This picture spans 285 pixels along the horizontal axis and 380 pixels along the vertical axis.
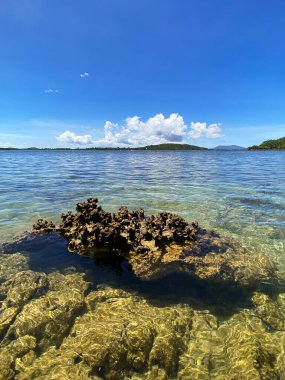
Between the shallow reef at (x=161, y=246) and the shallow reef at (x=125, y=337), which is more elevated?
the shallow reef at (x=161, y=246)

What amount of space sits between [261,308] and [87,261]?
4738 mm

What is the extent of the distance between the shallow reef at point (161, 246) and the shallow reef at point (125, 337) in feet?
3.38

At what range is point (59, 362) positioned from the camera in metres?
4.39

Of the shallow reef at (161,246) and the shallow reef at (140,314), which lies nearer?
the shallow reef at (140,314)

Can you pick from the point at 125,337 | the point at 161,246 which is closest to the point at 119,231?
the point at 161,246

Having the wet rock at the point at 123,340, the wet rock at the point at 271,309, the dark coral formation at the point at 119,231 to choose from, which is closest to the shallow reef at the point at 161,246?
the dark coral formation at the point at 119,231

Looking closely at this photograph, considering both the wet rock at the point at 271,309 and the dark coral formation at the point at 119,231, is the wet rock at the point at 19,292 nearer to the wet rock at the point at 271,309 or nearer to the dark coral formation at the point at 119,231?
the dark coral formation at the point at 119,231

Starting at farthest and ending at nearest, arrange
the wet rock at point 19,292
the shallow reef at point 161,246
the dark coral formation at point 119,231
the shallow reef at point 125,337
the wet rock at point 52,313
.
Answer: the dark coral formation at point 119,231 → the shallow reef at point 161,246 → the wet rock at point 19,292 → the wet rock at point 52,313 → the shallow reef at point 125,337

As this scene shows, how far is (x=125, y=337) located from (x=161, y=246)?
3.77m

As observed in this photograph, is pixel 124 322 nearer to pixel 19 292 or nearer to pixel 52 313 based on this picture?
A: pixel 52 313

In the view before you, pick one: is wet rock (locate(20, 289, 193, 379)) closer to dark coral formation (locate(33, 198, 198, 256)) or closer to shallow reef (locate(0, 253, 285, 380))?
shallow reef (locate(0, 253, 285, 380))

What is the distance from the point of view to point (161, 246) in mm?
8461

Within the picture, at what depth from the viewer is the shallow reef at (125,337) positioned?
4336 millimetres

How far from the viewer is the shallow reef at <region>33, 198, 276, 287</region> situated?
7.12 meters
